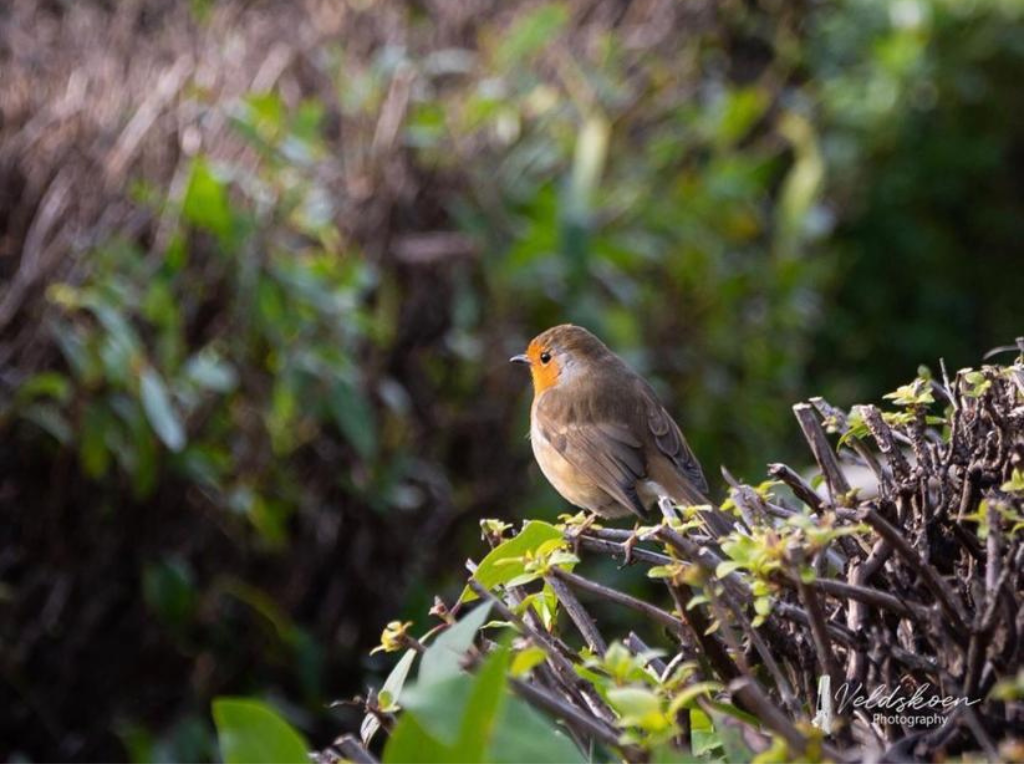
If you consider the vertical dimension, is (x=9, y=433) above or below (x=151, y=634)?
above

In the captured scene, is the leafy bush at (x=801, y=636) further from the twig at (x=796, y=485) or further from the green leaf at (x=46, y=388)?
the green leaf at (x=46, y=388)

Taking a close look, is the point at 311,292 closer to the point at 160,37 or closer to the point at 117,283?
the point at 117,283

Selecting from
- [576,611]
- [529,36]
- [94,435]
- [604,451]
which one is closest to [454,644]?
[576,611]

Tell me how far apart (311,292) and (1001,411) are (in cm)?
263

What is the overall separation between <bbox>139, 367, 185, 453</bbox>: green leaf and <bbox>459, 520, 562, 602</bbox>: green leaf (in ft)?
6.67

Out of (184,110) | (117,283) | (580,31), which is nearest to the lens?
(117,283)

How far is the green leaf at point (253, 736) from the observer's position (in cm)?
141

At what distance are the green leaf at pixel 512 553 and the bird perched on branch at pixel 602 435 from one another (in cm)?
173

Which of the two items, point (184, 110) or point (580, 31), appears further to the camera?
point (580, 31)

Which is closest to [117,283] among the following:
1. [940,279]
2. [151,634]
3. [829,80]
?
[151,634]

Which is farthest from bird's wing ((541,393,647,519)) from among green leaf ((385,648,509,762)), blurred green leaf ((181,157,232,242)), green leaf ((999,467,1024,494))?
green leaf ((385,648,509,762))

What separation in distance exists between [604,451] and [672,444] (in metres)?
0.16

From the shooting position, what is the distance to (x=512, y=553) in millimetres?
1902

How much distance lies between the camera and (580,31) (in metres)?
6.36
